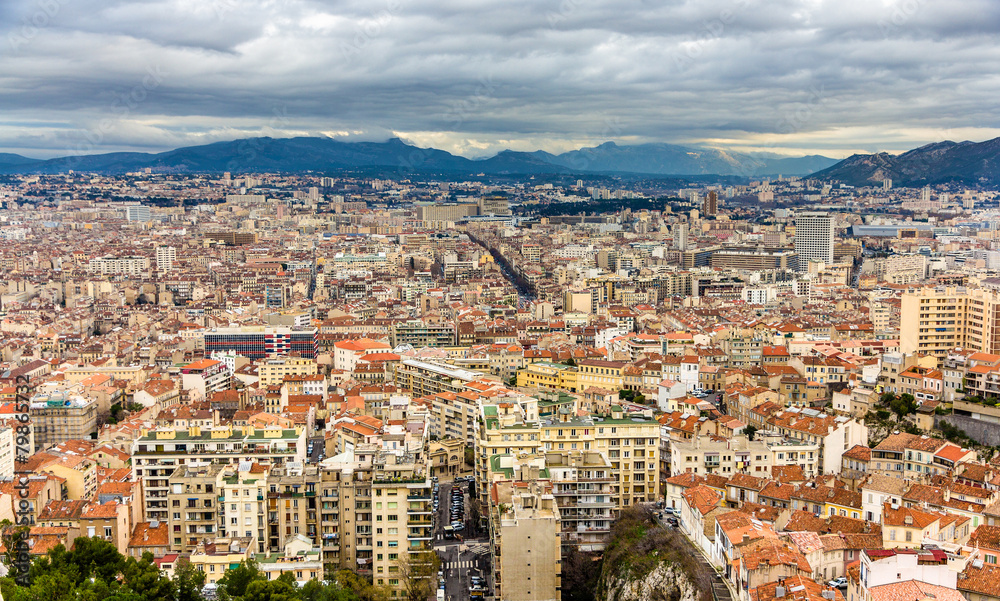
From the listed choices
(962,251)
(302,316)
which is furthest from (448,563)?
(962,251)

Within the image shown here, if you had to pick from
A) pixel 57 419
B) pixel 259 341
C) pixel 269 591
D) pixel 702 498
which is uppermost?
pixel 702 498

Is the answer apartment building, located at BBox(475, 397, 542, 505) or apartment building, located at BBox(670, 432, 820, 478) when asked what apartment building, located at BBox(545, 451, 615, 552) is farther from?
apartment building, located at BBox(670, 432, 820, 478)

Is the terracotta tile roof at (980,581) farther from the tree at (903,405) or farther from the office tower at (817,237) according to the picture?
the office tower at (817,237)

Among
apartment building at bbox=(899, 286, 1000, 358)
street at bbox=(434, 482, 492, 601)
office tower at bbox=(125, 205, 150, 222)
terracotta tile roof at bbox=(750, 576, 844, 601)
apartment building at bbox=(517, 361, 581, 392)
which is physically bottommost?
street at bbox=(434, 482, 492, 601)

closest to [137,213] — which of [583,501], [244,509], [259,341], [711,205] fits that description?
[711,205]

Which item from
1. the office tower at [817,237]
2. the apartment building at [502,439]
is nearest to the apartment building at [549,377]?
the apartment building at [502,439]

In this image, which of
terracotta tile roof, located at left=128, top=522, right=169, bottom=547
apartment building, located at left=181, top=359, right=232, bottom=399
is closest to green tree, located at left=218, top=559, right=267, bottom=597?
terracotta tile roof, located at left=128, top=522, right=169, bottom=547

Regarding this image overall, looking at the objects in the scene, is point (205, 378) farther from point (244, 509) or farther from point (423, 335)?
point (244, 509)

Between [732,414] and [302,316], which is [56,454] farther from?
[302,316]
